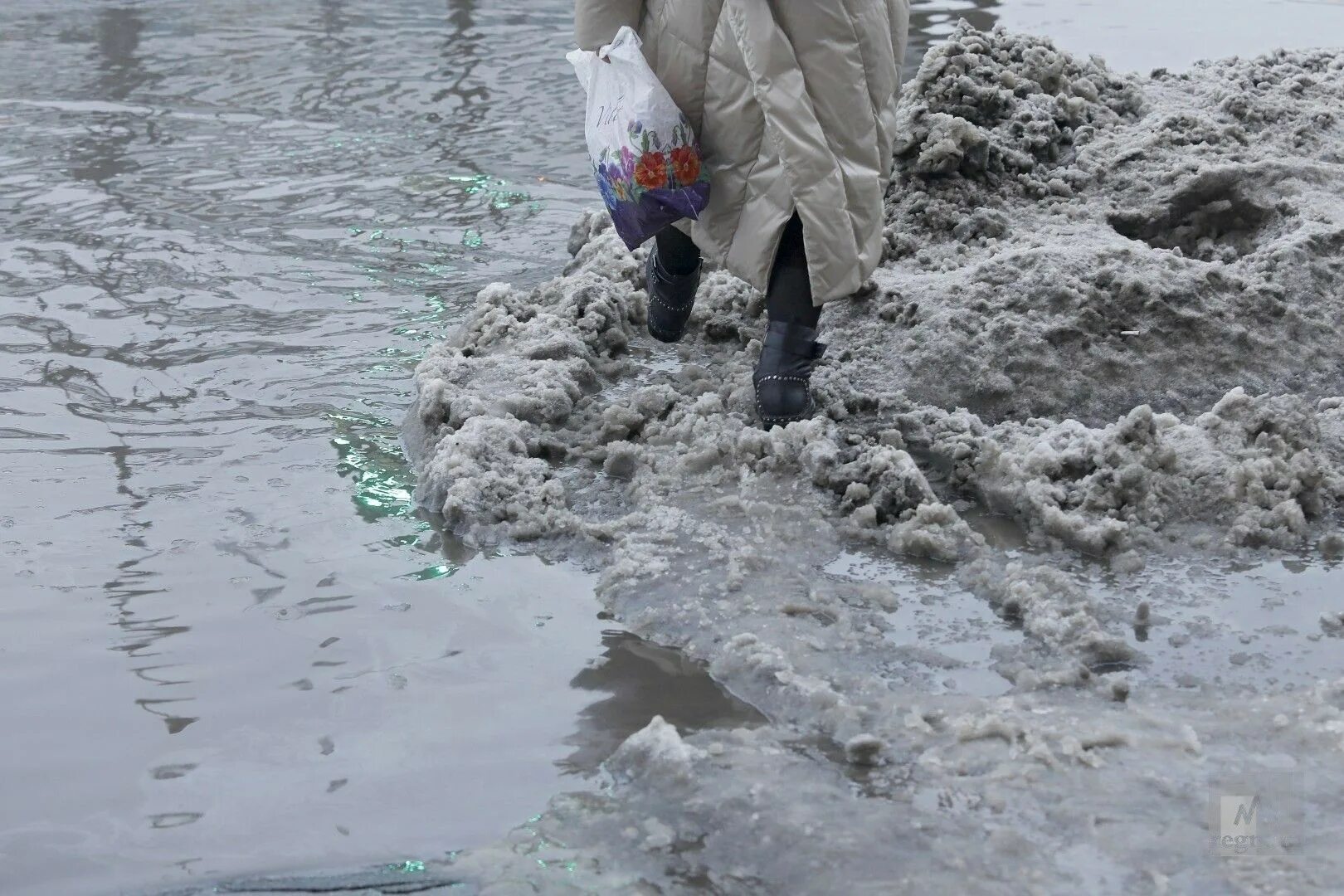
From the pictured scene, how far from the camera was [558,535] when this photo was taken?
3049mm

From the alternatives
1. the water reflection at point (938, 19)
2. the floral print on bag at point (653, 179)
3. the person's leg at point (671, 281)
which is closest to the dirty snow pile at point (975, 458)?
the person's leg at point (671, 281)

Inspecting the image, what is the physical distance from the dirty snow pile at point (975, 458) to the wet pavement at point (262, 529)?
0.58 feet

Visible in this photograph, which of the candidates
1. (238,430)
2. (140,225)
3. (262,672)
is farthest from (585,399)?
(140,225)

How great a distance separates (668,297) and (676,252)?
152mm

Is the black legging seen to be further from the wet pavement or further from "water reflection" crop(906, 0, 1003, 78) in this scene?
"water reflection" crop(906, 0, 1003, 78)

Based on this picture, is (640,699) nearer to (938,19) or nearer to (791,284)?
(791,284)

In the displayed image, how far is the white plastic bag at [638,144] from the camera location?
10.4 feet

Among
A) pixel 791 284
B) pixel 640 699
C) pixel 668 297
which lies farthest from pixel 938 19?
pixel 640 699

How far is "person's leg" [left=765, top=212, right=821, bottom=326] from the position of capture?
3.23 meters
